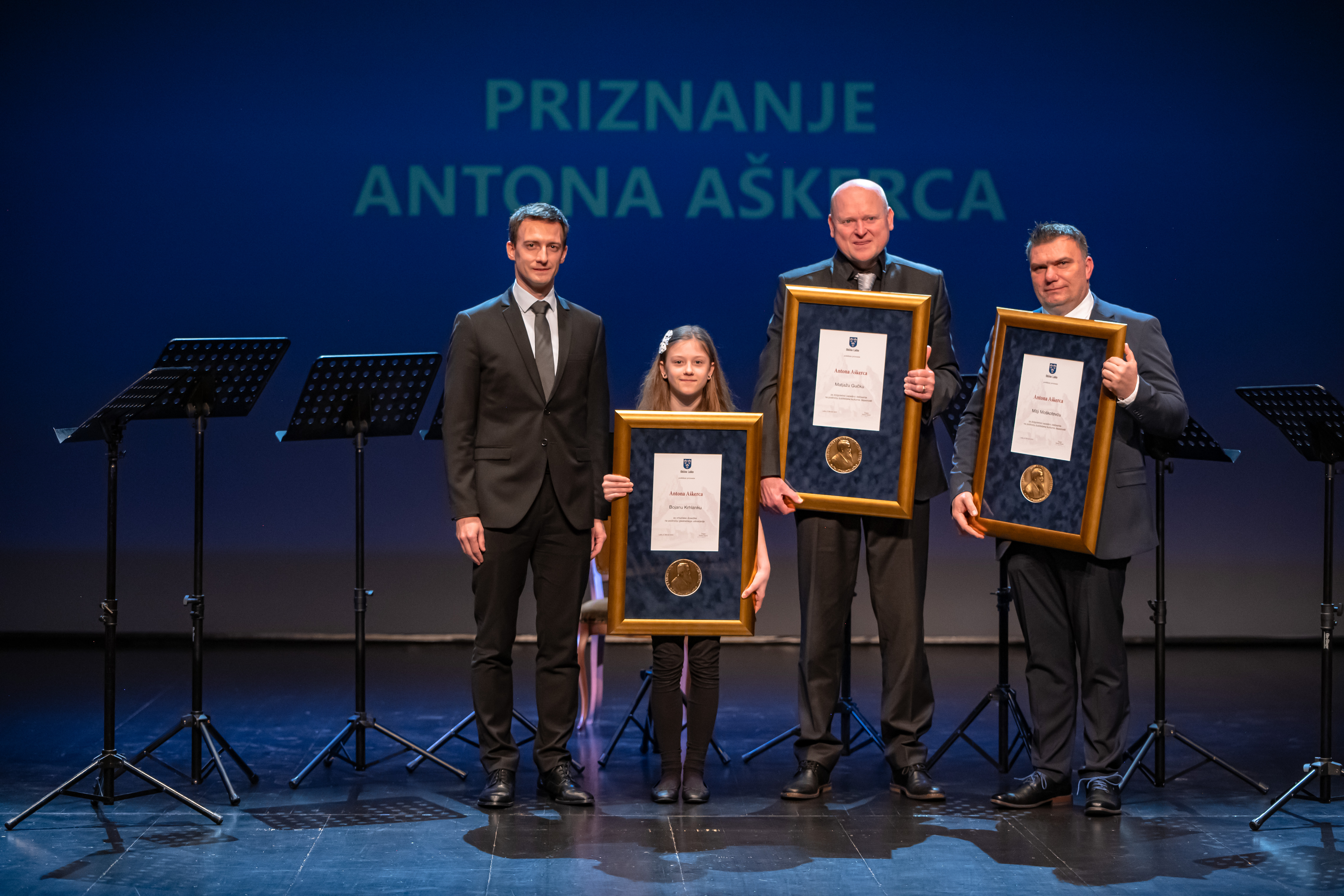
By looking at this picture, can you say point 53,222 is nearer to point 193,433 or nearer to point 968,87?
point 193,433

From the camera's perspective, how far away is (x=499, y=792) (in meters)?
3.84

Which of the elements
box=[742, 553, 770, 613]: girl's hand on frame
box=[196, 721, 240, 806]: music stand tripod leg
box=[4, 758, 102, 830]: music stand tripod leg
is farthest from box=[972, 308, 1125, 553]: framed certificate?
box=[4, 758, 102, 830]: music stand tripod leg

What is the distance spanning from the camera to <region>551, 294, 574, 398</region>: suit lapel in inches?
151

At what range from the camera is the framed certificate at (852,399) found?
3.73m

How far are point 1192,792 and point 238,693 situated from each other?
12.5 feet

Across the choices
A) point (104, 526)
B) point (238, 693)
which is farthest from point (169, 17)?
point (238, 693)

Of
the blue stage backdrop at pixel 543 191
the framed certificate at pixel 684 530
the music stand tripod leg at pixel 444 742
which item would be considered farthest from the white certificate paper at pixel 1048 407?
the blue stage backdrop at pixel 543 191

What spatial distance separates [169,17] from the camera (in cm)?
661

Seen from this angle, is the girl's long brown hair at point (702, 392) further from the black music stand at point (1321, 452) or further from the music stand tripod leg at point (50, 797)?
the music stand tripod leg at point (50, 797)

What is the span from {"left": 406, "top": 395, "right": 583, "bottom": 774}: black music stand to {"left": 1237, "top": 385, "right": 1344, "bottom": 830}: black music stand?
7.45ft

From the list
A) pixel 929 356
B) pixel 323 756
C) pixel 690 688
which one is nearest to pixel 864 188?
pixel 929 356

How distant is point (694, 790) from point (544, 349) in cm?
139

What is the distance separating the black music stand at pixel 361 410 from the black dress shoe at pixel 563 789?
15.4 inches

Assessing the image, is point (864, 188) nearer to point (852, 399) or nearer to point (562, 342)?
point (852, 399)
